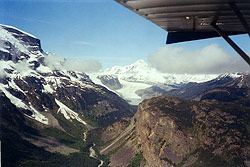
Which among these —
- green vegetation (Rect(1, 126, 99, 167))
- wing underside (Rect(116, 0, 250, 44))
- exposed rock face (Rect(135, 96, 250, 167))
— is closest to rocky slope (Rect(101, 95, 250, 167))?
exposed rock face (Rect(135, 96, 250, 167))

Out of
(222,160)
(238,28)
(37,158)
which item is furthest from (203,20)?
(37,158)

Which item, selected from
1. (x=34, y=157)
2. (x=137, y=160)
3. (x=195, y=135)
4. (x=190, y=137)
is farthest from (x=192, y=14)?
(x=34, y=157)

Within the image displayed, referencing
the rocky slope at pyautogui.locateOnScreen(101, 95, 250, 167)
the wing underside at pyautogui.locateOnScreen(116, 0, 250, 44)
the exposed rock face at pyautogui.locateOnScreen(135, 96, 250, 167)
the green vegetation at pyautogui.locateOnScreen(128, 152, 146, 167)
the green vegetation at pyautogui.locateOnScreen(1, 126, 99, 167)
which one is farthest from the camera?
the green vegetation at pyautogui.locateOnScreen(1, 126, 99, 167)

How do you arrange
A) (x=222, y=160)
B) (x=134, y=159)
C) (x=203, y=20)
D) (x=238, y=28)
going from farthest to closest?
(x=134, y=159) → (x=222, y=160) → (x=238, y=28) → (x=203, y=20)

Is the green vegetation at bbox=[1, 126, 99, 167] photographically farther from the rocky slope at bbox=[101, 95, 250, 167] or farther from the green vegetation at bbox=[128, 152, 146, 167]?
the green vegetation at bbox=[128, 152, 146, 167]

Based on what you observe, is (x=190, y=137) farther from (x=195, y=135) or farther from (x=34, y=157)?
(x=34, y=157)

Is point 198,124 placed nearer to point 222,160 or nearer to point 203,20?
point 222,160
